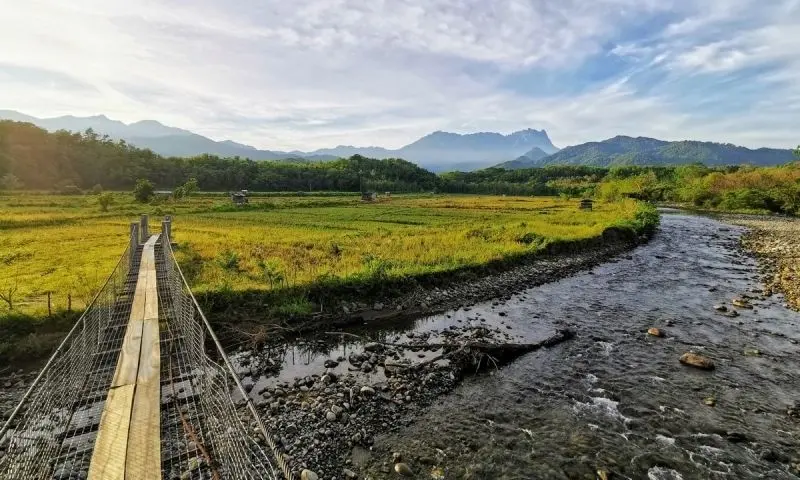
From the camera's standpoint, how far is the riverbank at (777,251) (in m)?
20.6

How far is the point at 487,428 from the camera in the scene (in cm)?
942

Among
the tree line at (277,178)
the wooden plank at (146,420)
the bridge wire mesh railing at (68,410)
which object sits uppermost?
the tree line at (277,178)

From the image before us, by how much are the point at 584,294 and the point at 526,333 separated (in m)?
6.93

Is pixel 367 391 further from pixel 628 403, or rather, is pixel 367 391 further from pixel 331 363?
pixel 628 403

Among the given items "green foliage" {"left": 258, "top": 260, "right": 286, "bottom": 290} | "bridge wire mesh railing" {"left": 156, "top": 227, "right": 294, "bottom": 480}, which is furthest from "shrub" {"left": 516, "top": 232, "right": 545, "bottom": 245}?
"bridge wire mesh railing" {"left": 156, "top": 227, "right": 294, "bottom": 480}

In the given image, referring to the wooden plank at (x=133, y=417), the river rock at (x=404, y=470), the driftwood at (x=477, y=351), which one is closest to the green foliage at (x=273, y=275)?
the driftwood at (x=477, y=351)

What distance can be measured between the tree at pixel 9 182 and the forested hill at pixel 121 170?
0.01 m

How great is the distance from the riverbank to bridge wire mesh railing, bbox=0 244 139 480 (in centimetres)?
2604

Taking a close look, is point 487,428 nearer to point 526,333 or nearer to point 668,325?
point 526,333

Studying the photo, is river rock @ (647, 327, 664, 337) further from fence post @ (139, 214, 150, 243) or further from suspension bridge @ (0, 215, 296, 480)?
fence post @ (139, 214, 150, 243)

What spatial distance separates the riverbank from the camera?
20.6 m

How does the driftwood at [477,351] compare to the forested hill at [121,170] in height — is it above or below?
below

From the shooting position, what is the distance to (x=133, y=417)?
264 inches

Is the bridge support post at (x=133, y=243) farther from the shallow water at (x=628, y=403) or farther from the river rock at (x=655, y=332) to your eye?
the river rock at (x=655, y=332)
